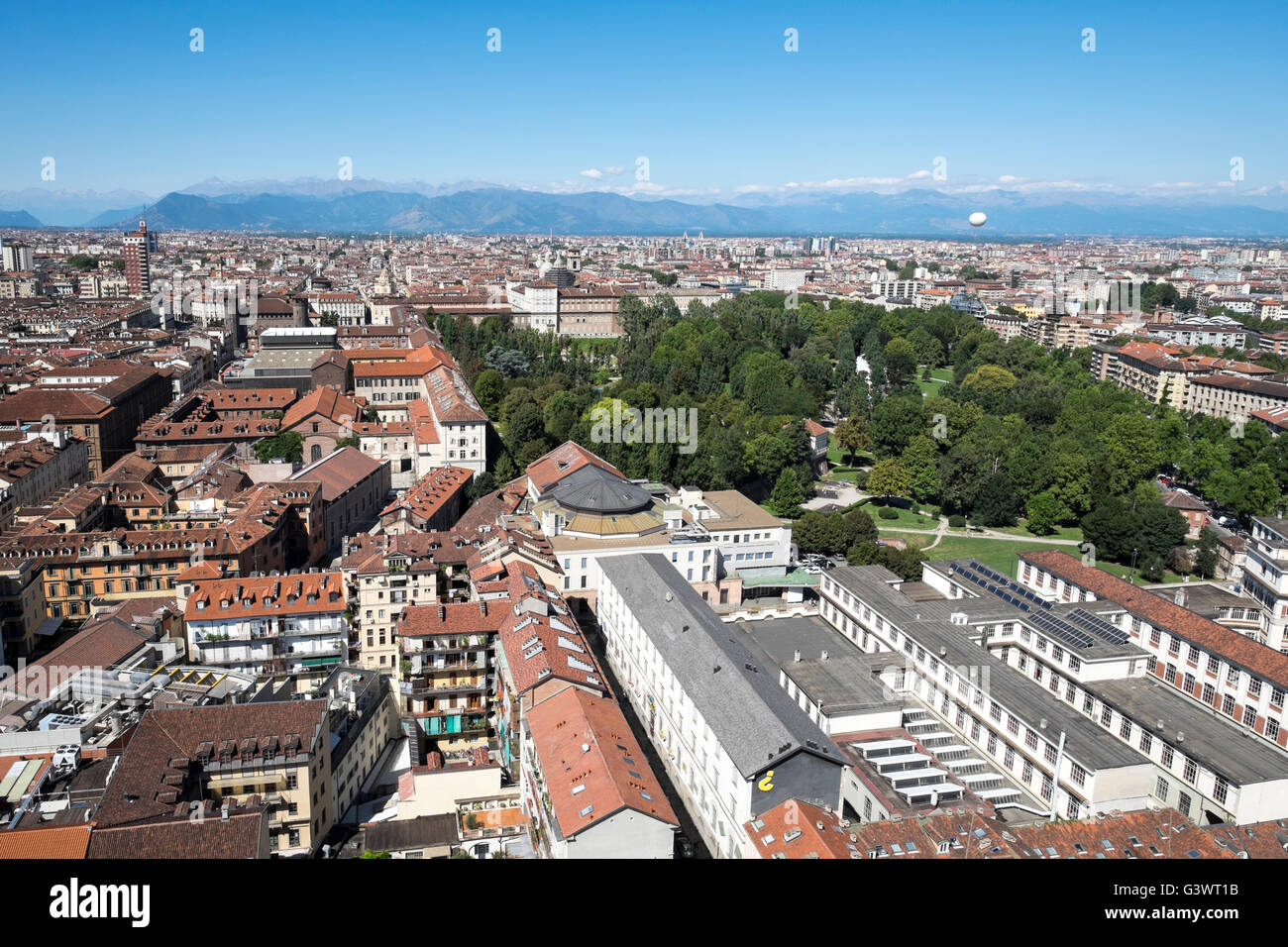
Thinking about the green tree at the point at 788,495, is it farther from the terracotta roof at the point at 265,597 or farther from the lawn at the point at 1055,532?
the terracotta roof at the point at 265,597

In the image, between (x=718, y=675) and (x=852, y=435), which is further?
(x=852, y=435)

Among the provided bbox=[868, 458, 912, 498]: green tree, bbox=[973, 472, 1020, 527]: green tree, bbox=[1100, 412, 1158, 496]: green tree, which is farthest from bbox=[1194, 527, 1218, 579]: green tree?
bbox=[868, 458, 912, 498]: green tree

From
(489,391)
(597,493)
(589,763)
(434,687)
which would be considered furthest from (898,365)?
(589,763)

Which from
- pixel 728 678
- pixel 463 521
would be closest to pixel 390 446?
pixel 463 521

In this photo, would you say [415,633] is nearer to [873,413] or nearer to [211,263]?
[873,413]

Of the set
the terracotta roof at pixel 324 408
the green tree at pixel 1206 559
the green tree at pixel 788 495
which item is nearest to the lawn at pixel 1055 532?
the green tree at pixel 1206 559

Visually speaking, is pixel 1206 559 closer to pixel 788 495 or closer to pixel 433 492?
pixel 788 495

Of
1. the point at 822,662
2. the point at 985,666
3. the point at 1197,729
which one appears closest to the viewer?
the point at 1197,729

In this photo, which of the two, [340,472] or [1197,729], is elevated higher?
[340,472]

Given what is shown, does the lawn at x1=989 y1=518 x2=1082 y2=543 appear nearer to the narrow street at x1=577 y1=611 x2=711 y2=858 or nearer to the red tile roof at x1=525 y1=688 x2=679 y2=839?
the narrow street at x1=577 y1=611 x2=711 y2=858
